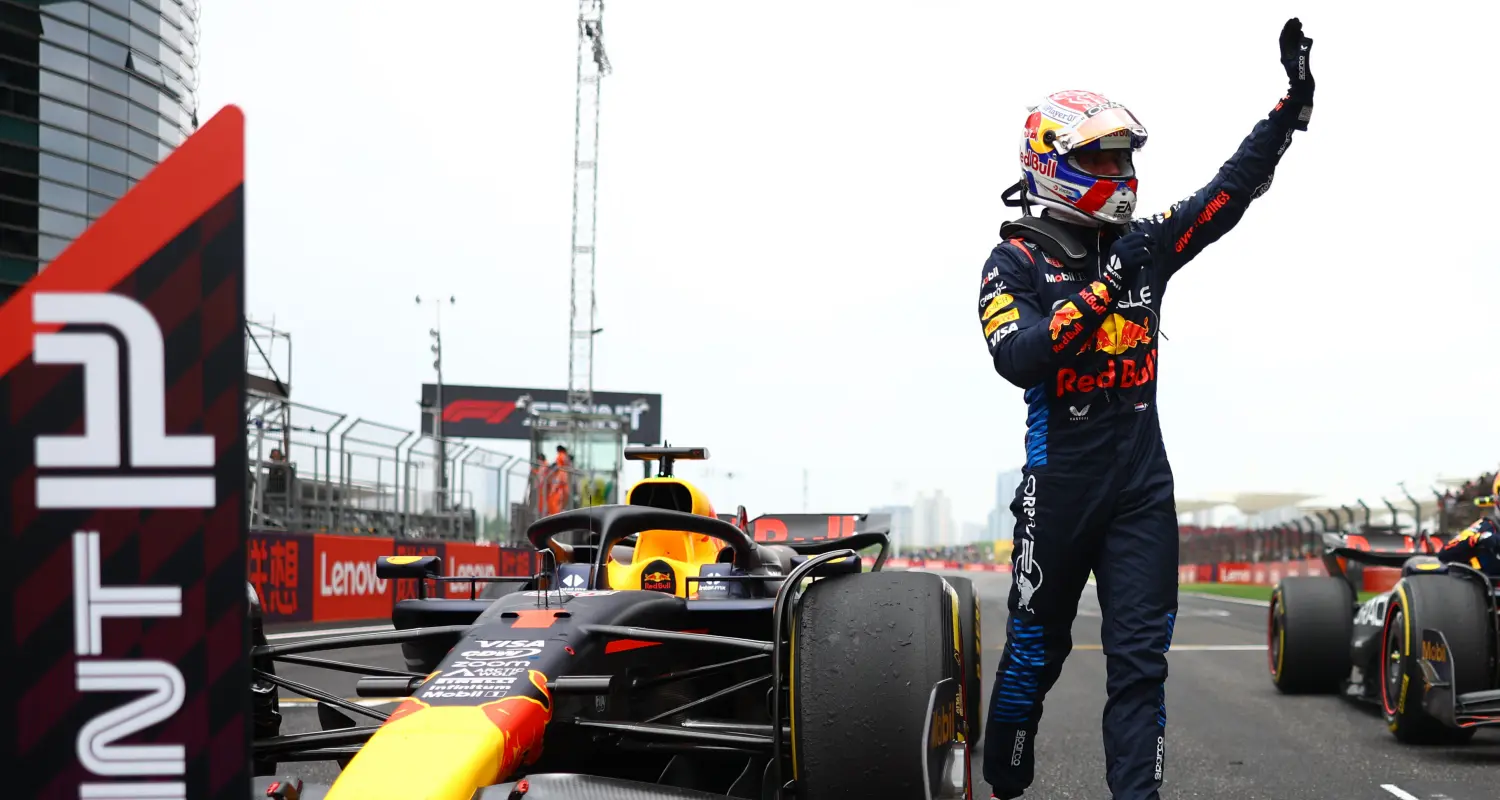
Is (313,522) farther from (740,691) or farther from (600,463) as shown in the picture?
(600,463)

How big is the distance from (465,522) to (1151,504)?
660 inches

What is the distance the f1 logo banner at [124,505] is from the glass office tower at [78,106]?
12524 mm

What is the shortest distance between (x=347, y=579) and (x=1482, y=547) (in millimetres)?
10941

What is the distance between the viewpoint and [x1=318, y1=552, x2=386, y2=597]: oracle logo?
14.0 metres

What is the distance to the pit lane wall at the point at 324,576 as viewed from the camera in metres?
12.6

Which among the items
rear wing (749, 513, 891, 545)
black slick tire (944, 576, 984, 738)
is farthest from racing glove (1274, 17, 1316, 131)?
rear wing (749, 513, 891, 545)

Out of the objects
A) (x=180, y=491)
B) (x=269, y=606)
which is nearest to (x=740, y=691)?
(x=180, y=491)

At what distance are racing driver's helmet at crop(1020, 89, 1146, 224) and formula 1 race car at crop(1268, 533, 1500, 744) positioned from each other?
3526 millimetres

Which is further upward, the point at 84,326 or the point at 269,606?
the point at 84,326

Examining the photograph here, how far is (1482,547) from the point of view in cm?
703

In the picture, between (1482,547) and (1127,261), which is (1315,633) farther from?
(1127,261)

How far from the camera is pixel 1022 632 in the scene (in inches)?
151

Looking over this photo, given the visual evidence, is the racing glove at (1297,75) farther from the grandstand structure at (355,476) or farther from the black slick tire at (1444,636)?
the grandstand structure at (355,476)

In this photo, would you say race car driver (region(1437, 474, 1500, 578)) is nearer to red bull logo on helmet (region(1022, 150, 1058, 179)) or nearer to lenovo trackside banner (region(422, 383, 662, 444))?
red bull logo on helmet (region(1022, 150, 1058, 179))
